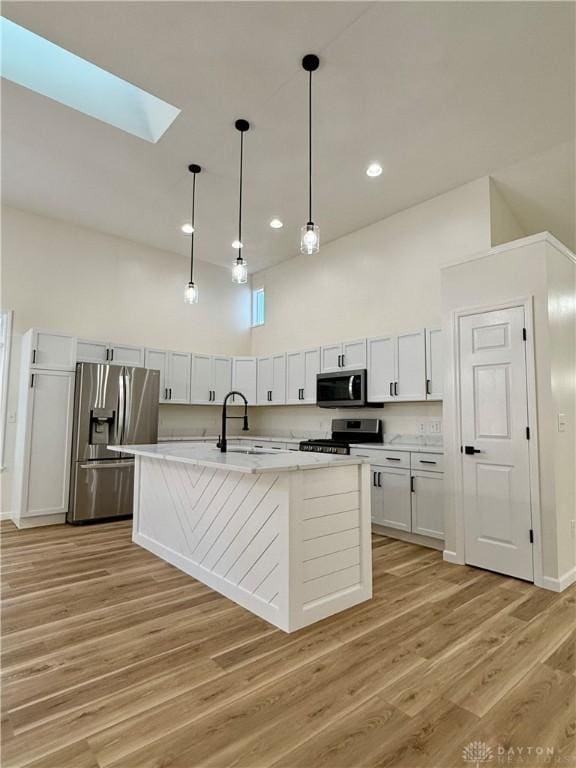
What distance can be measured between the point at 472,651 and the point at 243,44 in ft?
13.1

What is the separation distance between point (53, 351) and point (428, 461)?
431 centimetres

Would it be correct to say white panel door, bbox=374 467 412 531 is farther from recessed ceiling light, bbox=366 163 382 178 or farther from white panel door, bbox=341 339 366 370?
recessed ceiling light, bbox=366 163 382 178


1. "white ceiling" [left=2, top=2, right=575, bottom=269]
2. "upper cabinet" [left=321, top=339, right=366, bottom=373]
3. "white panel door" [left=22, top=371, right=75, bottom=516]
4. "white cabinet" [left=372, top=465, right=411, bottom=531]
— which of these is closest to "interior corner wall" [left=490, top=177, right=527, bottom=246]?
"white ceiling" [left=2, top=2, right=575, bottom=269]

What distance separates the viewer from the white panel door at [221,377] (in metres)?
6.64

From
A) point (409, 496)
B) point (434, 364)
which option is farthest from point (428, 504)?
point (434, 364)

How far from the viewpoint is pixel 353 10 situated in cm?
269

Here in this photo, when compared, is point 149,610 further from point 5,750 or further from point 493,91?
point 493,91

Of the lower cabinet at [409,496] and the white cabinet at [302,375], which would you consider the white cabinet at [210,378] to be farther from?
the lower cabinet at [409,496]

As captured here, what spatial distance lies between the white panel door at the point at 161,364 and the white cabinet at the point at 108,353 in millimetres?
109

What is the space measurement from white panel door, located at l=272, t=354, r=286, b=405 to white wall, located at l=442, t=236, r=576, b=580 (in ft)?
9.83

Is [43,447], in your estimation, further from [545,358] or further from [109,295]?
[545,358]

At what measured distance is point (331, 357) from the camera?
5.70m

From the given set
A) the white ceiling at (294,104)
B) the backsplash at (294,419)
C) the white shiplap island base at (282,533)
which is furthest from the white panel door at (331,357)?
the white shiplap island base at (282,533)

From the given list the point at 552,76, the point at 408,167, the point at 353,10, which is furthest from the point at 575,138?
the point at 353,10
